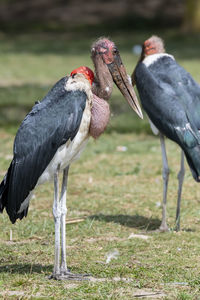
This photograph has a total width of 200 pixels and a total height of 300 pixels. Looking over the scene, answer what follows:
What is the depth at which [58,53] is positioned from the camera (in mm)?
16625

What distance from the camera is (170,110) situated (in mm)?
5148

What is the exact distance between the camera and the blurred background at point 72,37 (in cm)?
1084

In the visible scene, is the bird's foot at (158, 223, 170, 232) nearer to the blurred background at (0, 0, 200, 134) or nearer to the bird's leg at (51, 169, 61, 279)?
the bird's leg at (51, 169, 61, 279)

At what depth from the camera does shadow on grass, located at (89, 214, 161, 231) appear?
550 cm

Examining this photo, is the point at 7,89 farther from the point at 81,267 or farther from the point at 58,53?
the point at 81,267

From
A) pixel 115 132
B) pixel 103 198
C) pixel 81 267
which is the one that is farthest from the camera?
pixel 115 132

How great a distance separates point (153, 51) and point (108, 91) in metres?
1.72

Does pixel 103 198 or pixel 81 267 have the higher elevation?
pixel 103 198

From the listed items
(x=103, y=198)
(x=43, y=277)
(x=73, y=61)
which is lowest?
(x=43, y=277)

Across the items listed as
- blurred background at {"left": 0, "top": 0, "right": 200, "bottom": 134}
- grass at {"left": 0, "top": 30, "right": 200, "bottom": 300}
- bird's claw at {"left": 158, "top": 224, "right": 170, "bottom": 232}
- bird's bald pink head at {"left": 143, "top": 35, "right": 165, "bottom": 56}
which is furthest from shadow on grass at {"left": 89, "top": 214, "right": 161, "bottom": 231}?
blurred background at {"left": 0, "top": 0, "right": 200, "bottom": 134}

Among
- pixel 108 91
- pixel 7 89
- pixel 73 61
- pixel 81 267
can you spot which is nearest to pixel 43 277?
pixel 81 267

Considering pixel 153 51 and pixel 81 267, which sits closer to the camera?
pixel 81 267

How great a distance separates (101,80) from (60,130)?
0.41m

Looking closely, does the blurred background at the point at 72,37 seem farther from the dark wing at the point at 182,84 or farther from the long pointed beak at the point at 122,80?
the long pointed beak at the point at 122,80
